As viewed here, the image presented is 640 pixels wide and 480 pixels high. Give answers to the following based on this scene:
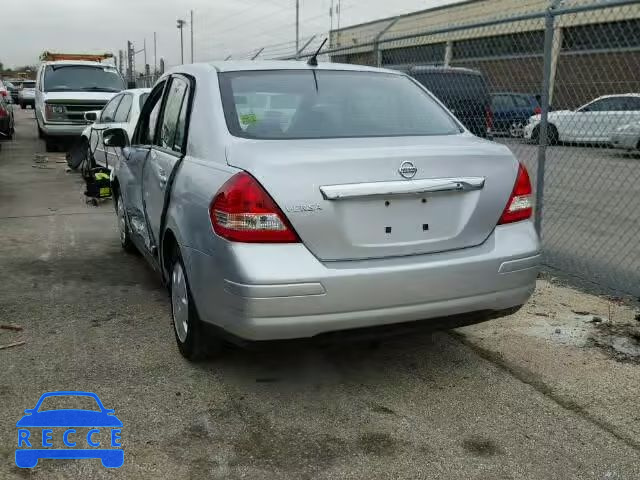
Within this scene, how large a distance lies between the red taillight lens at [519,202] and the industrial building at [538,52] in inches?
63.3

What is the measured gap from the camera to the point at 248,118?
11.4 feet

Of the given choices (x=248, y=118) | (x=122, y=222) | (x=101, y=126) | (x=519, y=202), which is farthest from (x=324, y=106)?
(x=101, y=126)

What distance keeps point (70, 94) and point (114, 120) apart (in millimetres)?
5806

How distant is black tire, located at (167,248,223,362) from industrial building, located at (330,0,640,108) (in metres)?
Result: 3.07

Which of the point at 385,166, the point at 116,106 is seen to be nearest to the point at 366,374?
the point at 385,166

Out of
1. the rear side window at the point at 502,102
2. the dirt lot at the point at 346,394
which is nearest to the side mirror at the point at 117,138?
A: the dirt lot at the point at 346,394

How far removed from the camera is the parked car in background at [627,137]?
6.25m

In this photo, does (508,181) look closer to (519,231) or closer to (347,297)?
(519,231)

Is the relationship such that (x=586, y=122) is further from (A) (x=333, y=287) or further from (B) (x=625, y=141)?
(A) (x=333, y=287)

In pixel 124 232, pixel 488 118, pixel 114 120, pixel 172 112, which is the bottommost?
pixel 124 232

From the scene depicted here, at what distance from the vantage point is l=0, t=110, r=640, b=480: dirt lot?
108 inches

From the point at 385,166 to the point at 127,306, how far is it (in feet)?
8.24

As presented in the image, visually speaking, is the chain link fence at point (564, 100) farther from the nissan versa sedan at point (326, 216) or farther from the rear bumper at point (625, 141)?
the nissan versa sedan at point (326, 216)

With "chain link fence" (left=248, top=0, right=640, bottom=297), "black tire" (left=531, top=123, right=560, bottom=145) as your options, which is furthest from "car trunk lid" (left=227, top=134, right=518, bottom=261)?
"black tire" (left=531, top=123, right=560, bottom=145)
